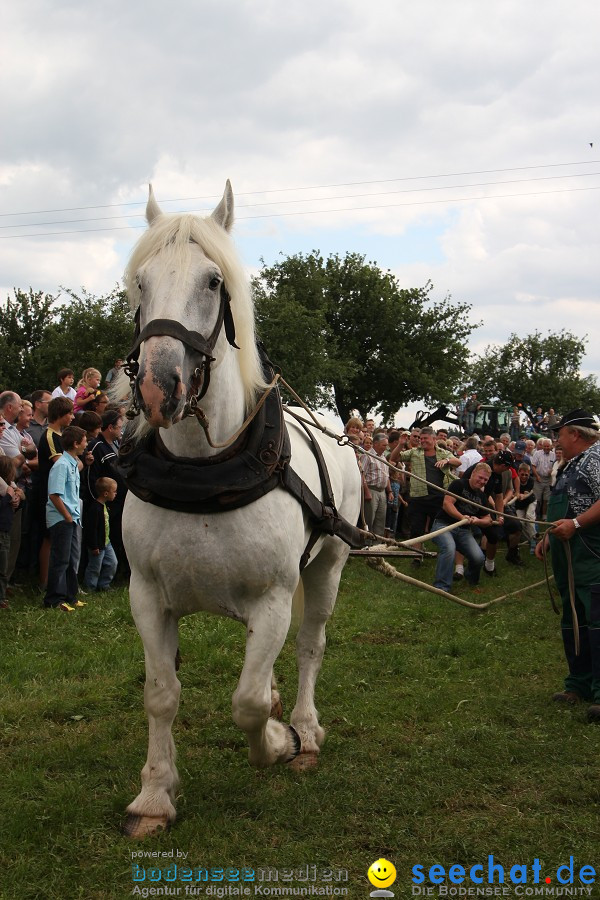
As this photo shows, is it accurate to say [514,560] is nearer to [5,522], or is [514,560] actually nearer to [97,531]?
[97,531]

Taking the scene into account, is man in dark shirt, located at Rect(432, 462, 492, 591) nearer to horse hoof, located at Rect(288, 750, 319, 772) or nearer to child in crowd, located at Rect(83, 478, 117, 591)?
child in crowd, located at Rect(83, 478, 117, 591)

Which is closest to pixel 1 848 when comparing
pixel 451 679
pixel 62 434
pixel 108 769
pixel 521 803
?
pixel 108 769

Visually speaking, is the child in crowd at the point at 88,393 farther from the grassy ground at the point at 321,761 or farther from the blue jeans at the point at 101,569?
the grassy ground at the point at 321,761

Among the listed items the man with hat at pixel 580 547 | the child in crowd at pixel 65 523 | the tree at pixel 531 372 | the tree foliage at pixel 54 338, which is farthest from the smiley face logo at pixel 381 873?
the tree at pixel 531 372

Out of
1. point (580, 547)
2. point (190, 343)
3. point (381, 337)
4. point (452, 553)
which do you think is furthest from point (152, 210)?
point (381, 337)

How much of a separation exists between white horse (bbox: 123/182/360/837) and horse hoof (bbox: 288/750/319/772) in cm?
54

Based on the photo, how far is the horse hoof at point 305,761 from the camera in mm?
4570

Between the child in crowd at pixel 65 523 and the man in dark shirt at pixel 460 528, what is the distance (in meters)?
4.65

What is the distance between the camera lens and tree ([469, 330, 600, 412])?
6100cm

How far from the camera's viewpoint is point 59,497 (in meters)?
8.11

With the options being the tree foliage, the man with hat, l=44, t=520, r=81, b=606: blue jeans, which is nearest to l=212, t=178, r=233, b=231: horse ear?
the man with hat

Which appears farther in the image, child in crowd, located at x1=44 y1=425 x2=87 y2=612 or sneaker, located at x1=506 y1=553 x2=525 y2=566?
sneaker, located at x1=506 y1=553 x2=525 y2=566

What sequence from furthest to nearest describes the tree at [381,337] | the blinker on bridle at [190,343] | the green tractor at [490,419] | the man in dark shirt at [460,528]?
Answer: the tree at [381,337], the green tractor at [490,419], the man in dark shirt at [460,528], the blinker on bridle at [190,343]

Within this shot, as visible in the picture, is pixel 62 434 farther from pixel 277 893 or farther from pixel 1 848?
pixel 277 893
